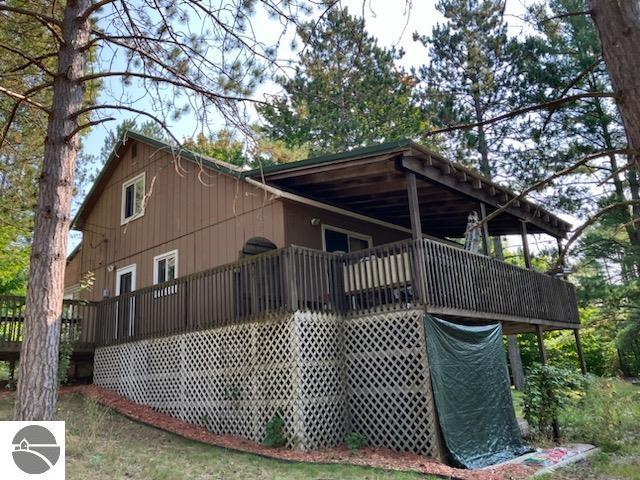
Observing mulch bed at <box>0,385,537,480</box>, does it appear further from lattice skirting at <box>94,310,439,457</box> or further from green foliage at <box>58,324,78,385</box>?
green foliage at <box>58,324,78,385</box>

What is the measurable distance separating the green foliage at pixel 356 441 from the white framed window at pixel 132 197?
9.68 metres

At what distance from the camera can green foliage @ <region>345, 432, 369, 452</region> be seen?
29.1ft

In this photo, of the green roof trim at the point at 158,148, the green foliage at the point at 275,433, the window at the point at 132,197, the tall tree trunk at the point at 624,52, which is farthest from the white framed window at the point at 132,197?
the tall tree trunk at the point at 624,52

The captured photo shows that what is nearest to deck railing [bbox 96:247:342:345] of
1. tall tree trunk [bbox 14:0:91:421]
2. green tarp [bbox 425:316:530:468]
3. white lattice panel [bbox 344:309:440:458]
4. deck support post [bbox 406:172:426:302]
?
white lattice panel [bbox 344:309:440:458]

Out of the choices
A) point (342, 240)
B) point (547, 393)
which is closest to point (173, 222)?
point (342, 240)

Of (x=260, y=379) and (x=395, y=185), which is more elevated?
(x=395, y=185)

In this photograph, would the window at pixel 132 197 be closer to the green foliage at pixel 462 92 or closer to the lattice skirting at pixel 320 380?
the lattice skirting at pixel 320 380

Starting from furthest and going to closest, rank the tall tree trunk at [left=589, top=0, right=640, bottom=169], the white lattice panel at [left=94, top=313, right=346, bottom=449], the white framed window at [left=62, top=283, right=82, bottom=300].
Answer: the white framed window at [left=62, top=283, right=82, bottom=300], the white lattice panel at [left=94, top=313, right=346, bottom=449], the tall tree trunk at [left=589, top=0, right=640, bottom=169]

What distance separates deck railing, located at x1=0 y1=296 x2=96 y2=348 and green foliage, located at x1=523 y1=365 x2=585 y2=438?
9914 mm

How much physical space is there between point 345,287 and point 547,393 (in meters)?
4.43

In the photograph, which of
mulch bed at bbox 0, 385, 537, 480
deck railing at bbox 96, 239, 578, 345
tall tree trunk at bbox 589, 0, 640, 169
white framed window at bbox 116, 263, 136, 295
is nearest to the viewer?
tall tree trunk at bbox 589, 0, 640, 169

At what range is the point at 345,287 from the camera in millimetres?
10055

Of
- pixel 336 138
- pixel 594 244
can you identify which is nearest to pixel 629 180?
pixel 594 244

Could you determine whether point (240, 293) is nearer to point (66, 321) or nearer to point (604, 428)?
point (66, 321)
